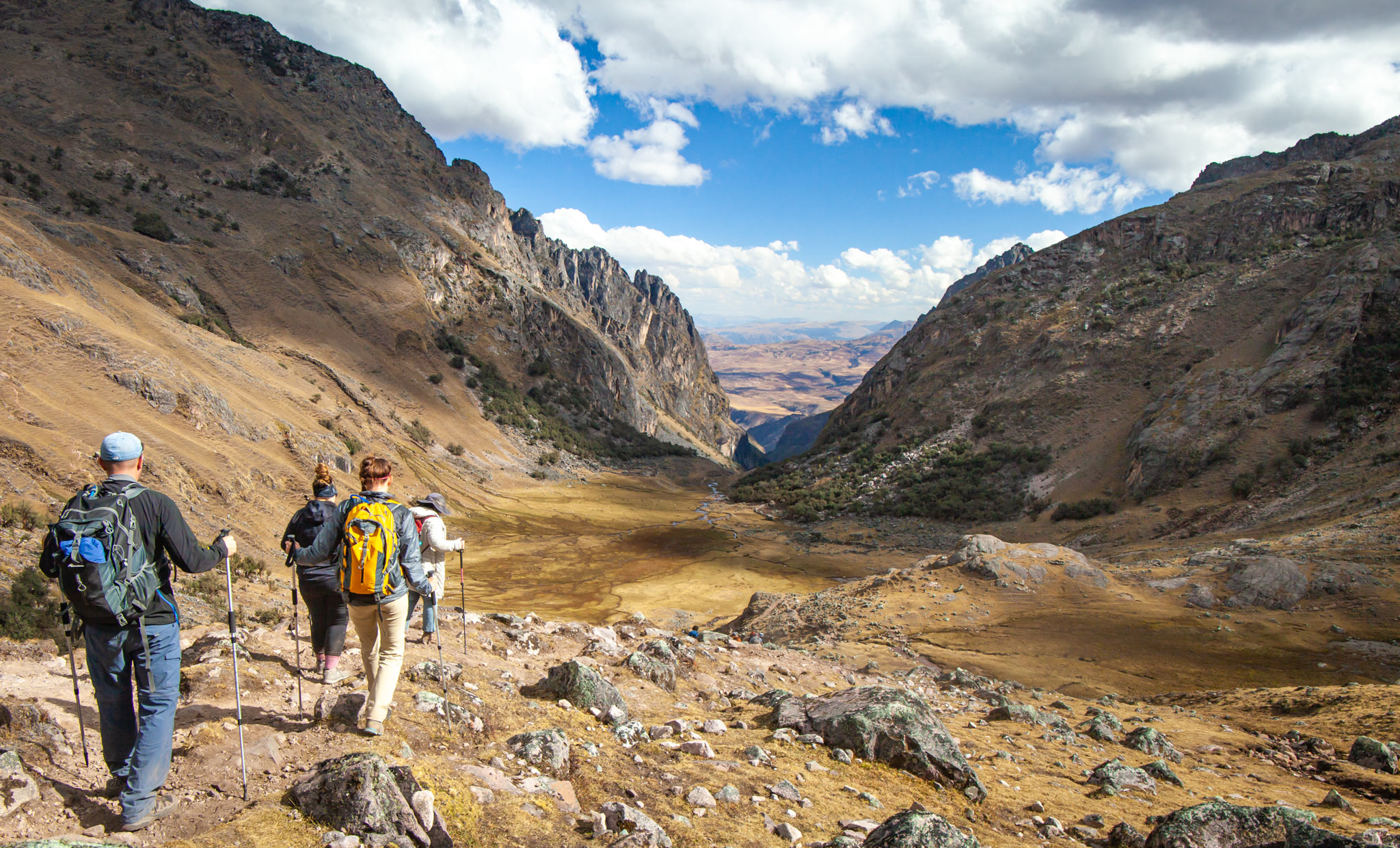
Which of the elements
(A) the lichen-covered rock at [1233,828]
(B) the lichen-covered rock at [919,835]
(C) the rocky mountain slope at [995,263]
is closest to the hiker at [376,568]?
(B) the lichen-covered rock at [919,835]

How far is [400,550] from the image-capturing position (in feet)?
16.7

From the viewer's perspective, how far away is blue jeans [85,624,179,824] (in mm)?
3754

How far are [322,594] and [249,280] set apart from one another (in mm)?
50004

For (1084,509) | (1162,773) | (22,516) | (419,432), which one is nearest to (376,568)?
(1162,773)

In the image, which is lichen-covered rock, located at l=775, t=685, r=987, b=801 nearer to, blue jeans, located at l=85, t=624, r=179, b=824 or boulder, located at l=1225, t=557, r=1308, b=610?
blue jeans, located at l=85, t=624, r=179, b=824

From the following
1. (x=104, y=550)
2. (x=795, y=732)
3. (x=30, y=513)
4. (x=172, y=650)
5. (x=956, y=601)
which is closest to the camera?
(x=104, y=550)

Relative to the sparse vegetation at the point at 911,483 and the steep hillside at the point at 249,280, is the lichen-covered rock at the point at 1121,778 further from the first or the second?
the sparse vegetation at the point at 911,483

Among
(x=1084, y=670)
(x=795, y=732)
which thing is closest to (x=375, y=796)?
(x=795, y=732)

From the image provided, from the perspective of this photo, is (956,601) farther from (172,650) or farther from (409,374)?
(409,374)

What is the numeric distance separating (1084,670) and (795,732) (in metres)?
9.96

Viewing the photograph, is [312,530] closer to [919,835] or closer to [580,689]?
[580,689]

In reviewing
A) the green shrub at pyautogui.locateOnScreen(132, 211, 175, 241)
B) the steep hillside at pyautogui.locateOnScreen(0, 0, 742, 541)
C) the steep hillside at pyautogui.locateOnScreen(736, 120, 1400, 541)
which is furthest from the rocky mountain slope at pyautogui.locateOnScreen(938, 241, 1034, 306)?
the green shrub at pyautogui.locateOnScreen(132, 211, 175, 241)

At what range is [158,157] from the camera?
165 feet

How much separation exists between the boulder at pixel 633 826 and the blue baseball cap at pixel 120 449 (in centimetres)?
407
